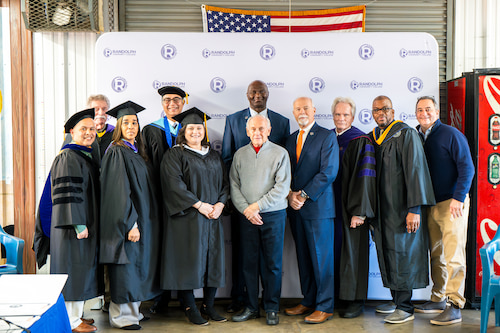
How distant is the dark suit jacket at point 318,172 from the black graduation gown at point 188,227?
0.70m

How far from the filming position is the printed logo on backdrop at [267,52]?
439 cm

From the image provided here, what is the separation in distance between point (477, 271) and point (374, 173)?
135 cm

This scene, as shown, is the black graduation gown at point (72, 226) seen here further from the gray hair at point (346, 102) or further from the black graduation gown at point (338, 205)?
the gray hair at point (346, 102)

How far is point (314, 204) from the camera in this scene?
12.5 feet

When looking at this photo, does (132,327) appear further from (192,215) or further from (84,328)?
(192,215)

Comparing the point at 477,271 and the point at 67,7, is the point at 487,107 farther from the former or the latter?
the point at 67,7

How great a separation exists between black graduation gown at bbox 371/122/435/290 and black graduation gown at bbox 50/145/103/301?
86.3 inches

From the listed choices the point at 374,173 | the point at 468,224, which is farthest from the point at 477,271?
the point at 374,173

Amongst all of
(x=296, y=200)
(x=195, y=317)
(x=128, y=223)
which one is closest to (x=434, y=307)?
(x=296, y=200)

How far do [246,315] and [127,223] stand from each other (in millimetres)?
1201

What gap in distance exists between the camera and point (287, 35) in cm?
441

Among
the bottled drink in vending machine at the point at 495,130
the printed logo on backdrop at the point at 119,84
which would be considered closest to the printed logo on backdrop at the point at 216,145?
the printed logo on backdrop at the point at 119,84

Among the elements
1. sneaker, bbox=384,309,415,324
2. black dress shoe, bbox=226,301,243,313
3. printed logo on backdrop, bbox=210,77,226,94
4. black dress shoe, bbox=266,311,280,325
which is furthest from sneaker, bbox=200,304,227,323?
printed logo on backdrop, bbox=210,77,226,94

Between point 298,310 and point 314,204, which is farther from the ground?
point 314,204
